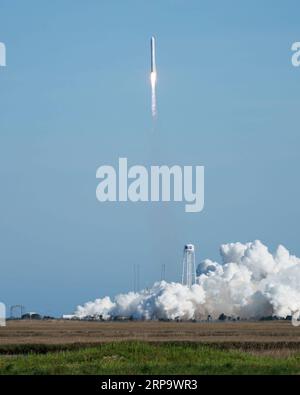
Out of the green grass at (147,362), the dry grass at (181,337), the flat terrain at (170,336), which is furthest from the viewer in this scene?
the flat terrain at (170,336)

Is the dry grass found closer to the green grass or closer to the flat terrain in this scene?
the flat terrain

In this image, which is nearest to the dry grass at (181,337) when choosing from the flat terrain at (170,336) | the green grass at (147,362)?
the flat terrain at (170,336)

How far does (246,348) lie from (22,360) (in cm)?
2758

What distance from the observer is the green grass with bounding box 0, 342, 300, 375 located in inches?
2205

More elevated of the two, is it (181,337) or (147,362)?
(181,337)

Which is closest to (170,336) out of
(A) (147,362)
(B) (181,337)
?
(B) (181,337)

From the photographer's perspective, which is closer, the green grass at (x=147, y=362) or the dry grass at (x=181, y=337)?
the green grass at (x=147, y=362)

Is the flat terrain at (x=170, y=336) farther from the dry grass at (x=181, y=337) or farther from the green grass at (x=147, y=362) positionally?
the green grass at (x=147, y=362)

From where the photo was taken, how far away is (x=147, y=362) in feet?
201

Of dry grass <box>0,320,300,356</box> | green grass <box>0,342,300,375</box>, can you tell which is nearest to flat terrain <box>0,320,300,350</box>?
dry grass <box>0,320,300,356</box>

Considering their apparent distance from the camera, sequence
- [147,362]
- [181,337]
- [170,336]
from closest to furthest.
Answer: [147,362] < [181,337] < [170,336]

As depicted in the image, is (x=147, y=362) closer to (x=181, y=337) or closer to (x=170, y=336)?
(x=181, y=337)

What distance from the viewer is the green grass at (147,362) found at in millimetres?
56000
